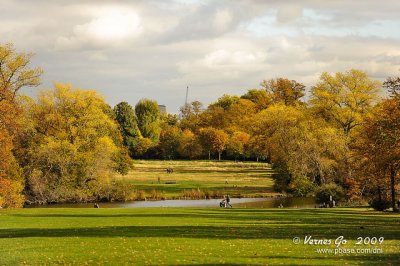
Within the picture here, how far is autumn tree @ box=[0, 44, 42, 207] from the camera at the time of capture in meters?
46.8

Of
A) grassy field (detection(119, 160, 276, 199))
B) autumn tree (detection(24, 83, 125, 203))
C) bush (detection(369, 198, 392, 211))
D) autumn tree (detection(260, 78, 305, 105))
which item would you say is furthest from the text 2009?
autumn tree (detection(260, 78, 305, 105))

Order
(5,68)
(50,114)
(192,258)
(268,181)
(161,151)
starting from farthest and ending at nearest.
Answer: (161,151) → (268,181) → (50,114) → (5,68) → (192,258)

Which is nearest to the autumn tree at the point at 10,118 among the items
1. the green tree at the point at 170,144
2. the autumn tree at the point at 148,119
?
the green tree at the point at 170,144

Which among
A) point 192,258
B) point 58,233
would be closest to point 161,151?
point 58,233

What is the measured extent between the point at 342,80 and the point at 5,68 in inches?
1827

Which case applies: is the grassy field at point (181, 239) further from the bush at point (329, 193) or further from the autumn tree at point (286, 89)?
the autumn tree at point (286, 89)

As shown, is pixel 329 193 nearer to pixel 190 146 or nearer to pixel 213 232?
pixel 213 232

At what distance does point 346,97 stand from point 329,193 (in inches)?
958

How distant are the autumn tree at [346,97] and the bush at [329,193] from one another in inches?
777

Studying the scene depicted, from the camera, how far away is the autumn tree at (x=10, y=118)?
46.8m

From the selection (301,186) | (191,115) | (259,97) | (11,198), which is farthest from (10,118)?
(191,115)

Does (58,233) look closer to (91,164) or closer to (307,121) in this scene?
(91,164)

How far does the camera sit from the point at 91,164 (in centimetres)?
6525

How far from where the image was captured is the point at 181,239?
948 inches
